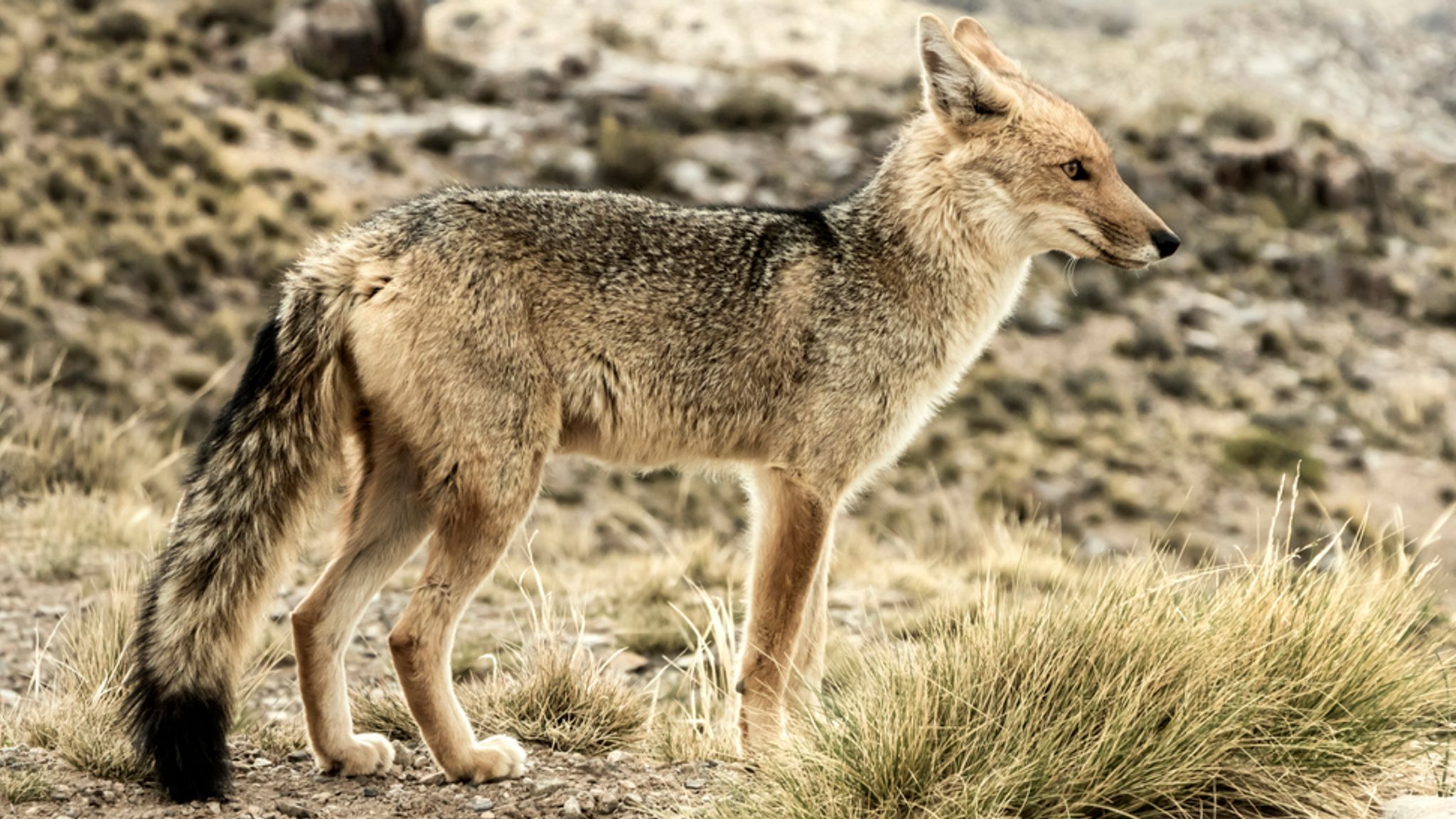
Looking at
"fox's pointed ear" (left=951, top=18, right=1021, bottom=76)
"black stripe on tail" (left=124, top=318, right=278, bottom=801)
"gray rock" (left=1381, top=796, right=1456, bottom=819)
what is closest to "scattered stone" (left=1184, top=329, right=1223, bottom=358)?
"fox's pointed ear" (left=951, top=18, right=1021, bottom=76)

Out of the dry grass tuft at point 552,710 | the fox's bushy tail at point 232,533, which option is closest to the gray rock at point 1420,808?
the dry grass tuft at point 552,710

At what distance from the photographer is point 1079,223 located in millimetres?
5527

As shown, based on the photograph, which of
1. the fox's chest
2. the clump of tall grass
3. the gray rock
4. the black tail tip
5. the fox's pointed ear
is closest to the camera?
the gray rock

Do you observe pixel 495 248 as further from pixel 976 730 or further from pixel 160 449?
pixel 160 449

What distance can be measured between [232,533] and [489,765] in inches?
47.1

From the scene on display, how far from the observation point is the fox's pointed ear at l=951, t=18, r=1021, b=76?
617cm

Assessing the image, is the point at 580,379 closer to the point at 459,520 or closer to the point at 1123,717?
the point at 459,520

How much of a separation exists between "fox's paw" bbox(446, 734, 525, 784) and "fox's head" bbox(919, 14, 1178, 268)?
285cm

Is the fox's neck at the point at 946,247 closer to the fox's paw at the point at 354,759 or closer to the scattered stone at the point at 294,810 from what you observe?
the fox's paw at the point at 354,759

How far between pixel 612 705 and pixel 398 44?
93.3 feet

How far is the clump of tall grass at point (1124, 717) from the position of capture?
3934 mm

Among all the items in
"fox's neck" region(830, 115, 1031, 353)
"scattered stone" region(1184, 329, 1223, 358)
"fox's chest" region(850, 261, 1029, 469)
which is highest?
"fox's neck" region(830, 115, 1031, 353)

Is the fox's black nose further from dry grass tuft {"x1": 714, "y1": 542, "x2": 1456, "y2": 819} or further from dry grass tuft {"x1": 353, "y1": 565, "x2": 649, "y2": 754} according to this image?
dry grass tuft {"x1": 353, "y1": 565, "x2": 649, "y2": 754}

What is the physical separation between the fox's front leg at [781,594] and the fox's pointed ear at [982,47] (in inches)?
86.1
